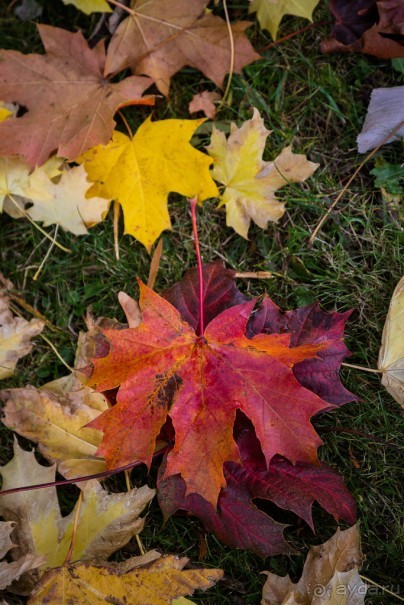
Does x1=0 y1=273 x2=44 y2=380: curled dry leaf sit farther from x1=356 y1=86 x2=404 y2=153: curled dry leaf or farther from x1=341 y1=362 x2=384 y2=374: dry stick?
x1=356 y1=86 x2=404 y2=153: curled dry leaf

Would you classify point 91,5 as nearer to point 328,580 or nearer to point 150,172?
point 150,172

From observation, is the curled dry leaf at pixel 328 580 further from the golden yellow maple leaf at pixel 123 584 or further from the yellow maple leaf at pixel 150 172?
the yellow maple leaf at pixel 150 172

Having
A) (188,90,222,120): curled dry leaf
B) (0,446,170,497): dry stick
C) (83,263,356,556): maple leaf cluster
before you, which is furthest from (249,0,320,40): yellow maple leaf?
(0,446,170,497): dry stick

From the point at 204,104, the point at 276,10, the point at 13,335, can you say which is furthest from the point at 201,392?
the point at 276,10

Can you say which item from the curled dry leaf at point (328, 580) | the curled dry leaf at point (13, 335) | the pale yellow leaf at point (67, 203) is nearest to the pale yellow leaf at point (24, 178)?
the pale yellow leaf at point (67, 203)

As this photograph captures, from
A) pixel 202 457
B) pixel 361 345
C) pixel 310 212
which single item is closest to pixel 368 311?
pixel 361 345

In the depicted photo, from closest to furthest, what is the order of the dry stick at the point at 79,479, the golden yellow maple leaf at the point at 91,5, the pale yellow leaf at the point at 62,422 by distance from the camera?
the dry stick at the point at 79,479 < the pale yellow leaf at the point at 62,422 < the golden yellow maple leaf at the point at 91,5
